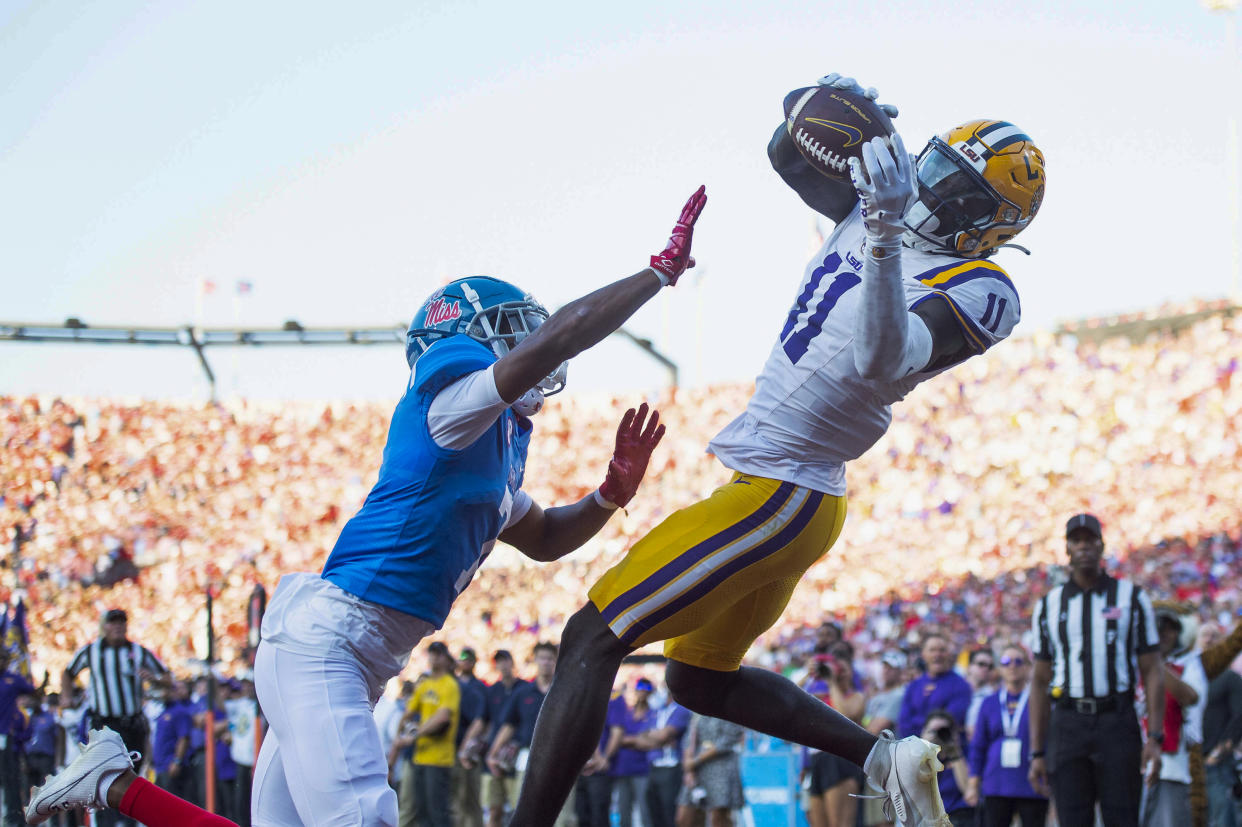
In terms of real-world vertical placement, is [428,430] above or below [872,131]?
below

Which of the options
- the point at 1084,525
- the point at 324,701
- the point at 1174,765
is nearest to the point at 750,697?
the point at 324,701

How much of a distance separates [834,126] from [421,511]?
5.12 ft

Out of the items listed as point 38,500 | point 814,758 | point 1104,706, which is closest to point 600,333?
point 1104,706

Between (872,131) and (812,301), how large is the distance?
513 millimetres

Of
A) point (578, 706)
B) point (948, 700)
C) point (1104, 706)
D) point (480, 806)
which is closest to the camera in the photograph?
point (578, 706)

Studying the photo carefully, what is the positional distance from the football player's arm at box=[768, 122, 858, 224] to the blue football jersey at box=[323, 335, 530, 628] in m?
1.15

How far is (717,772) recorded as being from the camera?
32.9ft

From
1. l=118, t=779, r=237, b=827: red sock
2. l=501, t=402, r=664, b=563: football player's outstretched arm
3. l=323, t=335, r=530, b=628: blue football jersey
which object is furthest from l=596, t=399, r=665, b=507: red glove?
l=118, t=779, r=237, b=827: red sock

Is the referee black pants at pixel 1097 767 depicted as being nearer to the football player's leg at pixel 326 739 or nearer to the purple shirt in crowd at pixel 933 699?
the purple shirt in crowd at pixel 933 699

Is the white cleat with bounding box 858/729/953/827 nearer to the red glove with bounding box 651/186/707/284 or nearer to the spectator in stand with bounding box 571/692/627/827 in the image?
the red glove with bounding box 651/186/707/284

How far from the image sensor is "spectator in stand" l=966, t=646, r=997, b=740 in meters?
8.46

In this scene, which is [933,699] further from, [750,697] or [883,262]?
[883,262]

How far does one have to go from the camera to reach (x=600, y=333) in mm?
3400

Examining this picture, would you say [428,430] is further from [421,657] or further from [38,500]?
[38,500]
